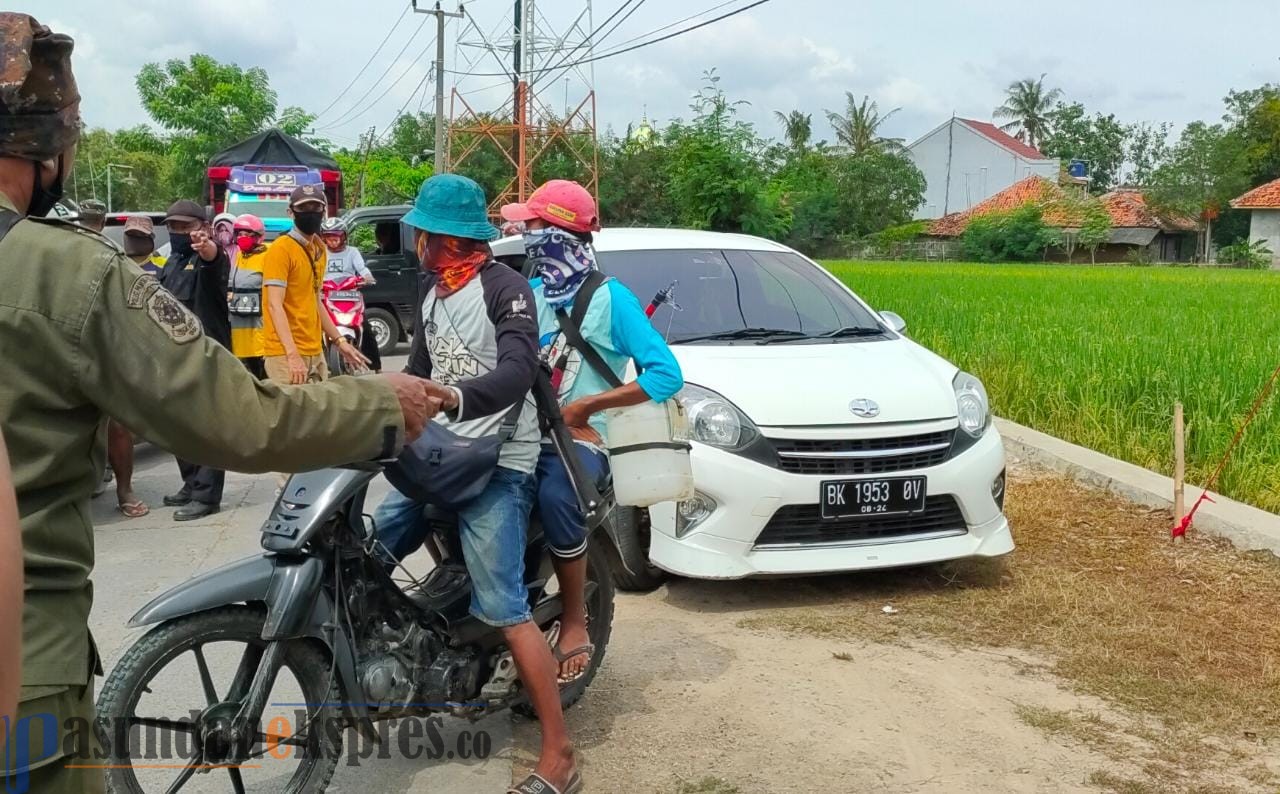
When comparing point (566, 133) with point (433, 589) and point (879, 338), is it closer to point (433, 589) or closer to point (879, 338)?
point (879, 338)

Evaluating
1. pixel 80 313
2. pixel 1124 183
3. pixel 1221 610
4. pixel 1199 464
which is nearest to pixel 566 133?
pixel 1199 464

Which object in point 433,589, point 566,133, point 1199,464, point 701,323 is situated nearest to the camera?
point 433,589

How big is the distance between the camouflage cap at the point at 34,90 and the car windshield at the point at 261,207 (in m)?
18.2

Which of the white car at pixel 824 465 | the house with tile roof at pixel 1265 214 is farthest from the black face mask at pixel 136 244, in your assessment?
the house with tile roof at pixel 1265 214

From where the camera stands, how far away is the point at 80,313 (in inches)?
64.6

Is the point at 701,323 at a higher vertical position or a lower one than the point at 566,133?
lower

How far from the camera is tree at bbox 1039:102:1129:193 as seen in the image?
83.6 metres

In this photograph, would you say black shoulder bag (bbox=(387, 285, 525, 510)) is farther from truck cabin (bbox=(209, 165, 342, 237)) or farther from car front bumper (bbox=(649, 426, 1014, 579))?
truck cabin (bbox=(209, 165, 342, 237))

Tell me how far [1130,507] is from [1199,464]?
0.84m

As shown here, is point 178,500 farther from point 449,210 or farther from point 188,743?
point 449,210

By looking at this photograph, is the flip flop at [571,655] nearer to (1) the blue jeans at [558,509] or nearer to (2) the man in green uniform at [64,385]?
(1) the blue jeans at [558,509]

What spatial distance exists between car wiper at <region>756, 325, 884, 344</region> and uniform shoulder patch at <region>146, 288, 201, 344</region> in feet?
15.2

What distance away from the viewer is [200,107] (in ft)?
102

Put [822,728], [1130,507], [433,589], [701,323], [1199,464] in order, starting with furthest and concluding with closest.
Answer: [1199,464] < [1130,507] < [701,323] < [822,728] < [433,589]
